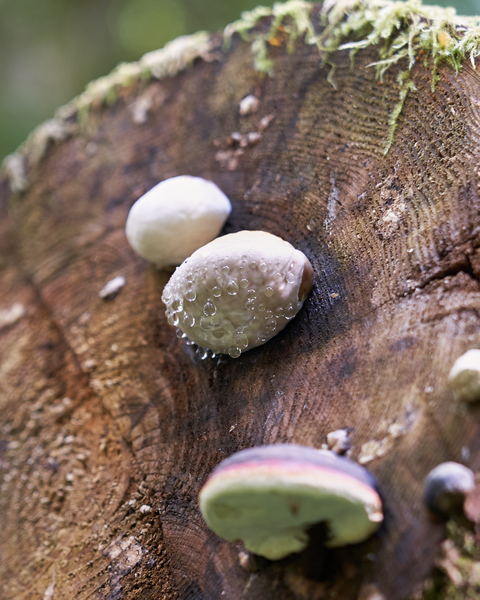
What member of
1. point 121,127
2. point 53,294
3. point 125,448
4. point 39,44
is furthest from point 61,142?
point 39,44

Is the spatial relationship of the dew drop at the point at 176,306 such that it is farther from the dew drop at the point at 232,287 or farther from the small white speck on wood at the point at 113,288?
the small white speck on wood at the point at 113,288

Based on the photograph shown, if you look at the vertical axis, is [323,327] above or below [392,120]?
below

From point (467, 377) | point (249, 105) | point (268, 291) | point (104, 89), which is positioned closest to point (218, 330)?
point (268, 291)

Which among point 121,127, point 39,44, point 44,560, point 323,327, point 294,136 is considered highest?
point 39,44

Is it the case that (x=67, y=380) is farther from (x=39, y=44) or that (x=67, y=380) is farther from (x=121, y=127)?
(x=39, y=44)

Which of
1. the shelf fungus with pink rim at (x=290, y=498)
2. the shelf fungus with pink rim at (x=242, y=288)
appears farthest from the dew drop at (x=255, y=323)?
the shelf fungus with pink rim at (x=290, y=498)

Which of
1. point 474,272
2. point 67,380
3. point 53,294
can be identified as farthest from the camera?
point 53,294

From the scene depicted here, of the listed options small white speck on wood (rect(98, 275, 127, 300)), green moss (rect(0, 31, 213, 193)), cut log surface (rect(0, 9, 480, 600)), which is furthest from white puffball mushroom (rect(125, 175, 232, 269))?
green moss (rect(0, 31, 213, 193))
